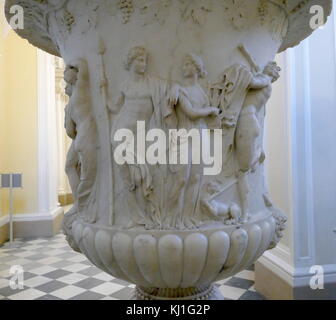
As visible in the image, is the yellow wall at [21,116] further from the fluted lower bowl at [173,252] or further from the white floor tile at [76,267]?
the fluted lower bowl at [173,252]

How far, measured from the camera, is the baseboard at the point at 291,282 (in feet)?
8.70

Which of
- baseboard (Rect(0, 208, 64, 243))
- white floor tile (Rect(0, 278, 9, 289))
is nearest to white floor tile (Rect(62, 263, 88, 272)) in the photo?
white floor tile (Rect(0, 278, 9, 289))

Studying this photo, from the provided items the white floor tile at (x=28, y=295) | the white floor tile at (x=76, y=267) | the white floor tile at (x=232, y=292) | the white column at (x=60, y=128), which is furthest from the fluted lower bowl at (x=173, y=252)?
the white column at (x=60, y=128)

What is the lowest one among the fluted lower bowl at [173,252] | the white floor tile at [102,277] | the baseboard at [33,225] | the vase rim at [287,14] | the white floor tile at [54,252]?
the white floor tile at [102,277]

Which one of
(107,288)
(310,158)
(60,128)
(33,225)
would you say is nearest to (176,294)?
(310,158)

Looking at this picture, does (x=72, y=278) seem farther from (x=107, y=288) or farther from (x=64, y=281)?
(x=107, y=288)

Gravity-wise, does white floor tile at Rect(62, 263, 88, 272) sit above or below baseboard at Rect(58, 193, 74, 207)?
below

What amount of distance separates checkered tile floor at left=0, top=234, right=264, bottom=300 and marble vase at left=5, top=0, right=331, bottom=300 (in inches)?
87.1

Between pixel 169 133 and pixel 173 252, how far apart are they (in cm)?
41

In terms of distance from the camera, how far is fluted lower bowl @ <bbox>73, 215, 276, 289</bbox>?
3.60 ft

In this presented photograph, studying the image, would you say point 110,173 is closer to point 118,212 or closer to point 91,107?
point 118,212

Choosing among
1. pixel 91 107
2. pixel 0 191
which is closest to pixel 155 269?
pixel 91 107

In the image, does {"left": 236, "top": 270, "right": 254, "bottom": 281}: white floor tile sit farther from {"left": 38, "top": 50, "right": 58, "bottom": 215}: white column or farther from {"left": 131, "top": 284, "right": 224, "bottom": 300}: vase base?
{"left": 38, "top": 50, "right": 58, "bottom": 215}: white column

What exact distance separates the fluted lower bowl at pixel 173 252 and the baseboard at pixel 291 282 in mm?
1723
